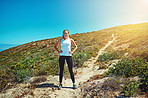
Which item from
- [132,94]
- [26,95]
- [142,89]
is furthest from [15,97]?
[142,89]

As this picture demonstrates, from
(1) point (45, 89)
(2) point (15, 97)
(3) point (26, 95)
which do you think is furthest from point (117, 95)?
(2) point (15, 97)

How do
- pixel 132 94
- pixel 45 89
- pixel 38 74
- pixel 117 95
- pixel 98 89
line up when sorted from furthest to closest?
pixel 38 74 → pixel 45 89 → pixel 98 89 → pixel 117 95 → pixel 132 94

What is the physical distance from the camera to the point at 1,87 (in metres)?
5.38

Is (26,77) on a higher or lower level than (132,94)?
higher

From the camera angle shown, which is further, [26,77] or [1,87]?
[26,77]

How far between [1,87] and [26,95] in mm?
2088

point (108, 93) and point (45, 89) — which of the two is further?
point (45, 89)

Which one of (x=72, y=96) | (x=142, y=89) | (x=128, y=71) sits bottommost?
(x=72, y=96)

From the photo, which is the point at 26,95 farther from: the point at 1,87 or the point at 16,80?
the point at 16,80

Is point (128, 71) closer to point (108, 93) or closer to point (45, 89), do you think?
point (108, 93)

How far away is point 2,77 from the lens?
6.70m

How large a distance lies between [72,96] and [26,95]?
216 cm

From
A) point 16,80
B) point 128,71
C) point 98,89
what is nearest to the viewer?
point 98,89

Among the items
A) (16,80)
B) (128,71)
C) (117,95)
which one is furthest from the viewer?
(16,80)
